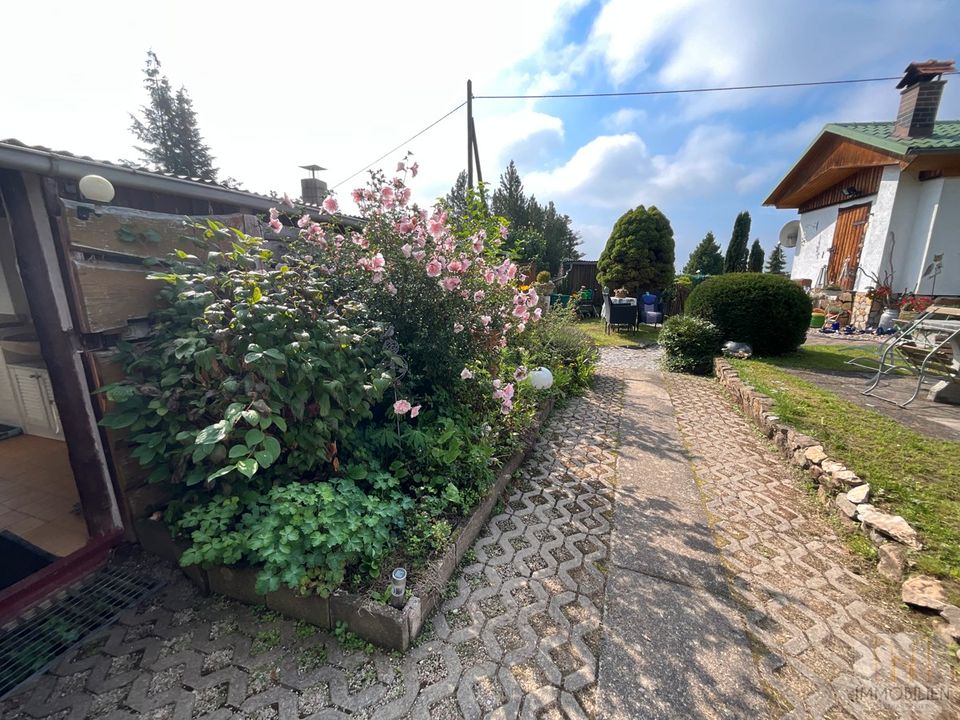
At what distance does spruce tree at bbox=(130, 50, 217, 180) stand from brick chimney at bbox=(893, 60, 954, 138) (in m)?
29.7

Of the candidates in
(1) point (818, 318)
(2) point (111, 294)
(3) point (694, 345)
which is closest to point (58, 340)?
(2) point (111, 294)

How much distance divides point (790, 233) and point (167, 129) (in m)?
32.8

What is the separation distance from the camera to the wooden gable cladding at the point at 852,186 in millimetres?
9711

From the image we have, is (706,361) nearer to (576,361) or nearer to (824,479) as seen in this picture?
(576,361)

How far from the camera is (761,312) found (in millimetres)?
6863

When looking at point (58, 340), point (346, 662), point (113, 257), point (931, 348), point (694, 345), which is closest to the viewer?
point (346, 662)

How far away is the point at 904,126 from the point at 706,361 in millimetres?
8626

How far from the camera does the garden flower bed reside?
1896mm

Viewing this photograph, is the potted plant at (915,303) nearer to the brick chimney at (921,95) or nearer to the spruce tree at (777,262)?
the brick chimney at (921,95)

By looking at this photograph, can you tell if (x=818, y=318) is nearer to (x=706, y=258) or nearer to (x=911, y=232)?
(x=911, y=232)

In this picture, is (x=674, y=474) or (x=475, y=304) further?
(x=674, y=474)

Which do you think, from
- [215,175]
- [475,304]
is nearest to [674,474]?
[475,304]

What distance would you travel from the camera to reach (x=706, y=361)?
22.9 feet

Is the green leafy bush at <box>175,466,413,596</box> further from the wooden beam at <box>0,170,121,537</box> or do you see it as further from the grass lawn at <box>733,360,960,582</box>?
the grass lawn at <box>733,360,960,582</box>
